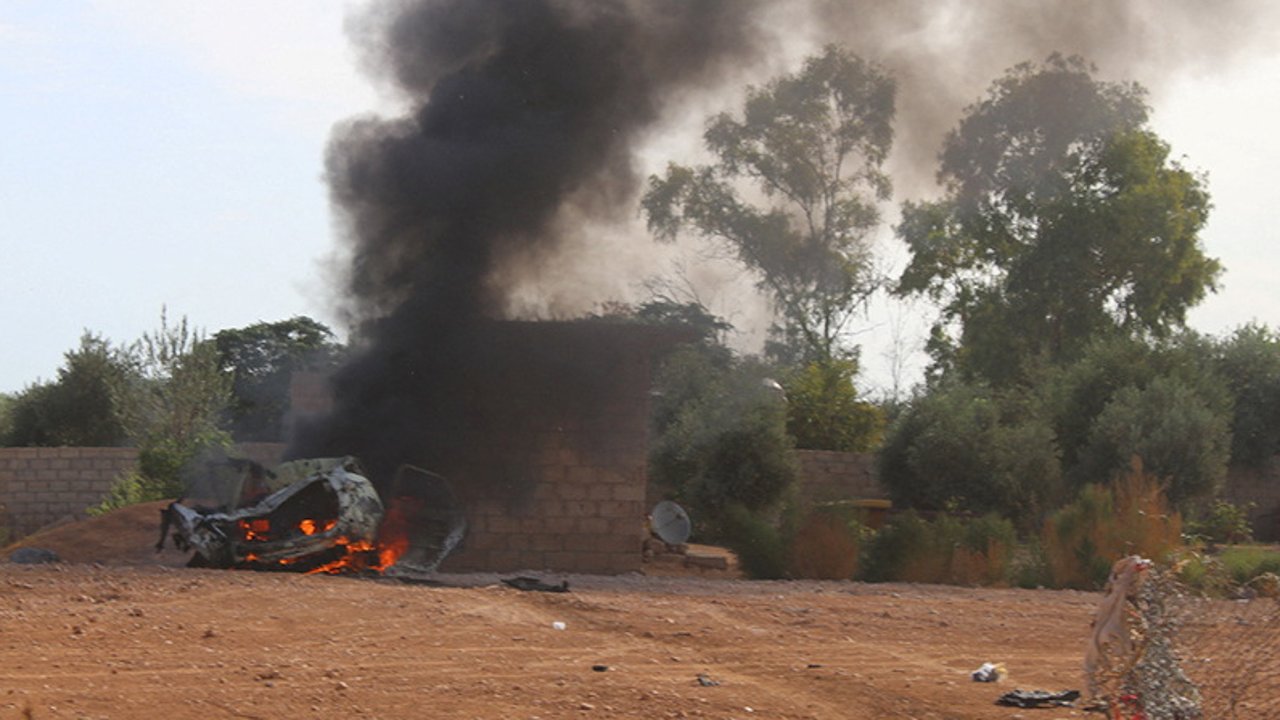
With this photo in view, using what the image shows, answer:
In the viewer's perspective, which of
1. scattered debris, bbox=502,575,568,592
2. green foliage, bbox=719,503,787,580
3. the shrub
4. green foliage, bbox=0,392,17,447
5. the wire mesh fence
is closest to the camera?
the wire mesh fence

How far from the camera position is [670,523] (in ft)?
77.3

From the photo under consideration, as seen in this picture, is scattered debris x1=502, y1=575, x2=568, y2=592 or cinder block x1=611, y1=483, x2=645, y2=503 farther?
cinder block x1=611, y1=483, x2=645, y2=503

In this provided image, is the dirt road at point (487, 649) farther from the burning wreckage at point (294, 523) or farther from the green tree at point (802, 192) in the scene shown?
the green tree at point (802, 192)

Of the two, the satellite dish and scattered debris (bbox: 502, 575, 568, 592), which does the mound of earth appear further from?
the satellite dish

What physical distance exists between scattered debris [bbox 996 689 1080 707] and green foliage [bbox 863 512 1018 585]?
32.9 ft

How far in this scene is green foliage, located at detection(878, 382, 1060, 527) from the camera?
87.7 ft

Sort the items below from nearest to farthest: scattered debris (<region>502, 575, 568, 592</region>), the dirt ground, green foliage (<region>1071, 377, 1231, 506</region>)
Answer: the dirt ground
scattered debris (<region>502, 575, 568, 592</region>)
green foliage (<region>1071, 377, 1231, 506</region>)

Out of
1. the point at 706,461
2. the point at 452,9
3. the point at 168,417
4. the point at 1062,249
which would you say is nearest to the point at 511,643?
the point at 452,9

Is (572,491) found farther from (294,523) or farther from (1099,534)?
(1099,534)

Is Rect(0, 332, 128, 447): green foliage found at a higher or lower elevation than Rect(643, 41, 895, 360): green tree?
lower

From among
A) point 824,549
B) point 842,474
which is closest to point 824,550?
point 824,549

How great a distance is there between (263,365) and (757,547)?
1199 inches

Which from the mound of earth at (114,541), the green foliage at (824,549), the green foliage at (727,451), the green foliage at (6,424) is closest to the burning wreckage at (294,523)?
the mound of earth at (114,541)

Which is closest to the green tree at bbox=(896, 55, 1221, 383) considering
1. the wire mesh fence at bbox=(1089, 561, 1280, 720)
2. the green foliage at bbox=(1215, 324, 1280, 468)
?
the green foliage at bbox=(1215, 324, 1280, 468)
